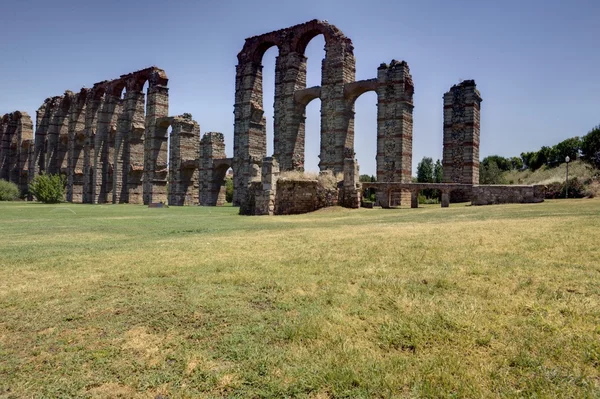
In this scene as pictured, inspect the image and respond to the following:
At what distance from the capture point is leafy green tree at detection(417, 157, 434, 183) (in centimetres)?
5068

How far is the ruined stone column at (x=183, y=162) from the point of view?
118 ft

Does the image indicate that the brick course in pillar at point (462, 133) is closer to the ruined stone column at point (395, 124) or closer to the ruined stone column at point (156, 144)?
the ruined stone column at point (395, 124)

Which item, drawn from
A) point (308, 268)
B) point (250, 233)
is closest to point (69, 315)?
point (308, 268)

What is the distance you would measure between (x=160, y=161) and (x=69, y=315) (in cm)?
3644

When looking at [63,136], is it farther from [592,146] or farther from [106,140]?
[592,146]

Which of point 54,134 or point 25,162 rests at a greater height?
point 54,134

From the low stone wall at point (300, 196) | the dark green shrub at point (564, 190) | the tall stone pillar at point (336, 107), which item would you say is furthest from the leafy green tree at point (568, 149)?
the low stone wall at point (300, 196)

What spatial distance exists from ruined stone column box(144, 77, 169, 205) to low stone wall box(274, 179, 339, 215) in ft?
76.9

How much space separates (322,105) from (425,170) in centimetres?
2803

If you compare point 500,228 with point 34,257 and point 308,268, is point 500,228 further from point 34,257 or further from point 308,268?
point 34,257

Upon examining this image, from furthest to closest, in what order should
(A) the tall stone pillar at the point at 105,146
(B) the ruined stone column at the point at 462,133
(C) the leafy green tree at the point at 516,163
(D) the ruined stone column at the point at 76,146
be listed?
(C) the leafy green tree at the point at 516,163, (D) the ruined stone column at the point at 76,146, (A) the tall stone pillar at the point at 105,146, (B) the ruined stone column at the point at 462,133

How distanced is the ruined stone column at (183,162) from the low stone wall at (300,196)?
1958cm

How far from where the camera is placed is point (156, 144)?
38188 mm

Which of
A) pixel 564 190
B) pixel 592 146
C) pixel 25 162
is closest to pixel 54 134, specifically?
pixel 25 162
